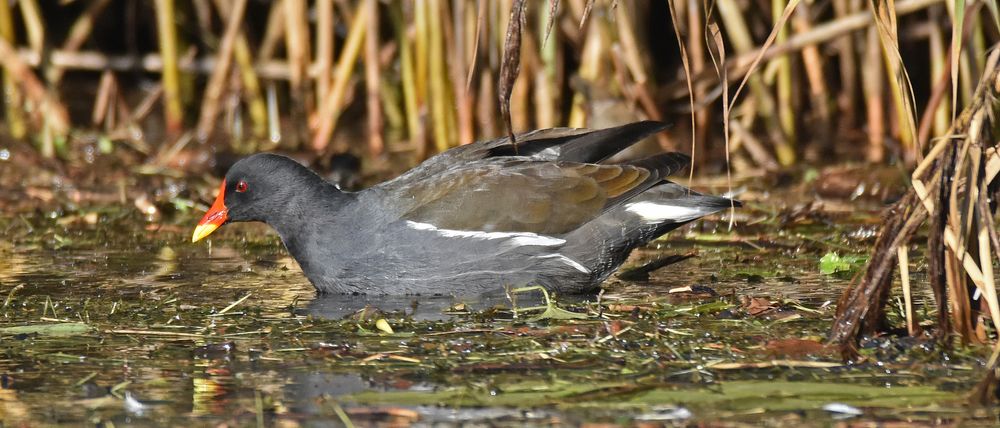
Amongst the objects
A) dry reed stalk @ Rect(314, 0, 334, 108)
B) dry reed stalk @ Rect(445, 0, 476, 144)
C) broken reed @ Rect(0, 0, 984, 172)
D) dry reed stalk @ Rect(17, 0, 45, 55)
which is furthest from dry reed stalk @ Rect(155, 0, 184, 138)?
dry reed stalk @ Rect(445, 0, 476, 144)

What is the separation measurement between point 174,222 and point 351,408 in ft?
11.1

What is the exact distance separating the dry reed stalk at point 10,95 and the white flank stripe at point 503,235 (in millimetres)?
4631

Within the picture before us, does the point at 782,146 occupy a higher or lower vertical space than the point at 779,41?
lower

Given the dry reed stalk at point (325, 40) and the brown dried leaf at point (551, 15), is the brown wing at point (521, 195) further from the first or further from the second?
the dry reed stalk at point (325, 40)

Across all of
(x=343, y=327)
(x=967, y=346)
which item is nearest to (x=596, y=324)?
(x=343, y=327)

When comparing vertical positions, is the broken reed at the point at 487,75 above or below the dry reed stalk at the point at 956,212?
above

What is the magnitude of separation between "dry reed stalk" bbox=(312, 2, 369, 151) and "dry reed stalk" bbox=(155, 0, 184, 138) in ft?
3.12

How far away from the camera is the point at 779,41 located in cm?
750

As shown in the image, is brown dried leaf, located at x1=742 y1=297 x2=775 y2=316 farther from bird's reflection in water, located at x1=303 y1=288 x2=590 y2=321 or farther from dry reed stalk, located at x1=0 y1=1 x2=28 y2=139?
dry reed stalk, located at x1=0 y1=1 x2=28 y2=139

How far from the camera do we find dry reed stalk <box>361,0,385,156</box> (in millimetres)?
7552

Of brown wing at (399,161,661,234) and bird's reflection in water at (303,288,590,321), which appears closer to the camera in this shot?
bird's reflection in water at (303,288,590,321)

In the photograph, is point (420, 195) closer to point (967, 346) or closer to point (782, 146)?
point (967, 346)

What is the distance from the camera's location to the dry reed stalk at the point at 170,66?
8.07 meters

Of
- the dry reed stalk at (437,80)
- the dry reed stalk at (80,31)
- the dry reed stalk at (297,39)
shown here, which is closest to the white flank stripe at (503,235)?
the dry reed stalk at (437,80)
